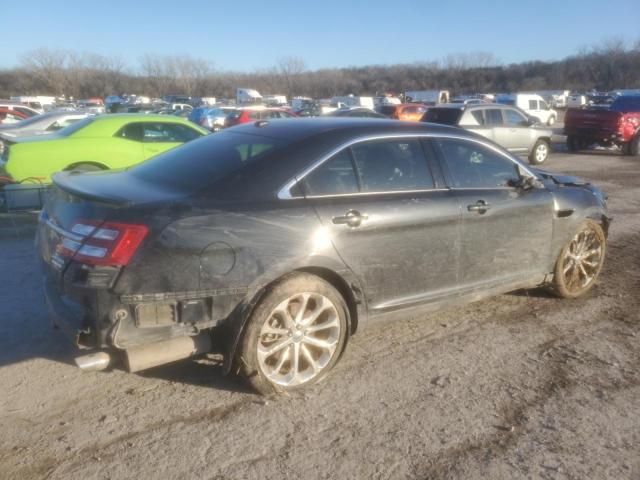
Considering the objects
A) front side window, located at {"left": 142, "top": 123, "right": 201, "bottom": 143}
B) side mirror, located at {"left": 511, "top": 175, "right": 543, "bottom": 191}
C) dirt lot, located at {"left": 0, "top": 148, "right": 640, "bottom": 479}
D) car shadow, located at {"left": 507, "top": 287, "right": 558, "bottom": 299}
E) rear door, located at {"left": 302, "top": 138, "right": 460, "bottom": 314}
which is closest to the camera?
dirt lot, located at {"left": 0, "top": 148, "right": 640, "bottom": 479}

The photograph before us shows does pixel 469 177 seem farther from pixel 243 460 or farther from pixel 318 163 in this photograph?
pixel 243 460

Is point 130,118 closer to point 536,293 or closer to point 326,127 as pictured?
point 326,127

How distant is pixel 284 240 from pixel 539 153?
1479 cm

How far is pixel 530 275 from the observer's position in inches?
182

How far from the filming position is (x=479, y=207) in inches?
163

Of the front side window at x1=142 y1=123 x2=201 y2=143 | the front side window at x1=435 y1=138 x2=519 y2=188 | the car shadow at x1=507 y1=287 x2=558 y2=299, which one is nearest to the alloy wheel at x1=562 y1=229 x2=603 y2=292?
the car shadow at x1=507 y1=287 x2=558 y2=299

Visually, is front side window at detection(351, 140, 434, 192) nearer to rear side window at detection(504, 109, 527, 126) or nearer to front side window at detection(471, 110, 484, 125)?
front side window at detection(471, 110, 484, 125)

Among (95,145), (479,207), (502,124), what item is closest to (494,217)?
(479,207)

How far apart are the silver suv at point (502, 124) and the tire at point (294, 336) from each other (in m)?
11.8

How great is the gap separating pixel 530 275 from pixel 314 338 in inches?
82.9

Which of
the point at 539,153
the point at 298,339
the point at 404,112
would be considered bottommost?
the point at 539,153

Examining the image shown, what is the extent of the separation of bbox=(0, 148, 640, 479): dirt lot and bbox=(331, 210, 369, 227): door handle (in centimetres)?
97

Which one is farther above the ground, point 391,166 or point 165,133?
point 391,166

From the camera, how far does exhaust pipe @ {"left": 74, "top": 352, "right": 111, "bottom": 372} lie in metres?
2.95
